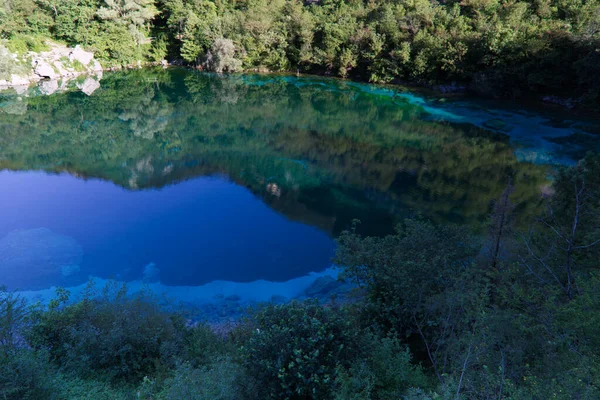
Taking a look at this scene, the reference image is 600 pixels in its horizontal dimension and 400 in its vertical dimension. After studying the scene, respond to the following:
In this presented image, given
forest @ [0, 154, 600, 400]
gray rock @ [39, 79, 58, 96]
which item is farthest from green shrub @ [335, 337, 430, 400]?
gray rock @ [39, 79, 58, 96]

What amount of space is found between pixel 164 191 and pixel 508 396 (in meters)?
21.4

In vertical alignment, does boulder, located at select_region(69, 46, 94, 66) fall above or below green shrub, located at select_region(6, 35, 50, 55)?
below

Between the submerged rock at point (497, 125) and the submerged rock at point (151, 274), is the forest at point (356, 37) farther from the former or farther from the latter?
the submerged rock at point (151, 274)

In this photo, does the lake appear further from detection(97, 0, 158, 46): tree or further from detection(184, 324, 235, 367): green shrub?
detection(97, 0, 158, 46): tree

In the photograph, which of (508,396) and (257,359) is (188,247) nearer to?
(257,359)

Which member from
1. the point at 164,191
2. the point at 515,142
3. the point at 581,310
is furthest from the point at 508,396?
the point at 515,142

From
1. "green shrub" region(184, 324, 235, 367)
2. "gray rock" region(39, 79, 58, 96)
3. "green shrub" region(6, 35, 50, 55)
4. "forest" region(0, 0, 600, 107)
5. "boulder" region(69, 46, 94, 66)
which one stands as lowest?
"green shrub" region(184, 324, 235, 367)

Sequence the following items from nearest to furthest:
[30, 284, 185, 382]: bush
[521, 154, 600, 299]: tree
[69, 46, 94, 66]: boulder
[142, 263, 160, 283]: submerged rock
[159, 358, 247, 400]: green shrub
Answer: [159, 358, 247, 400]: green shrub
[521, 154, 600, 299]: tree
[30, 284, 185, 382]: bush
[142, 263, 160, 283]: submerged rock
[69, 46, 94, 66]: boulder

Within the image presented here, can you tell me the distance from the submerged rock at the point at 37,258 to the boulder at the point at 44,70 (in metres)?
33.5

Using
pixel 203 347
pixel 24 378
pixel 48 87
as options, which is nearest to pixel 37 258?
pixel 203 347

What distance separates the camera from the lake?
18.4m

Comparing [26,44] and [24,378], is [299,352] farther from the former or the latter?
[26,44]

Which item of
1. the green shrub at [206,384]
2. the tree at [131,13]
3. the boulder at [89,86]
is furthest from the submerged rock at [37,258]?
the tree at [131,13]

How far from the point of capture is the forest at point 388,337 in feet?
26.8
